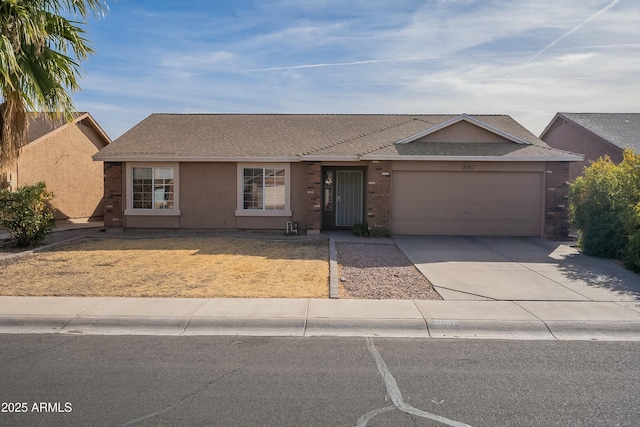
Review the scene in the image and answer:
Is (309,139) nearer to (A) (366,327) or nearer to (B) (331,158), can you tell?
(B) (331,158)

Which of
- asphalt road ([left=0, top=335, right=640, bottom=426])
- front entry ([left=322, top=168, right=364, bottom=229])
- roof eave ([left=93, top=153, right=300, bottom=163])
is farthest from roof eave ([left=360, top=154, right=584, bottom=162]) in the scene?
asphalt road ([left=0, top=335, right=640, bottom=426])

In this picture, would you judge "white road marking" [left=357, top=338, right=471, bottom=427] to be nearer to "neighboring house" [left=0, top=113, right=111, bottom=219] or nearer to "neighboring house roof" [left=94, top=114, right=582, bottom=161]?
"neighboring house roof" [left=94, top=114, right=582, bottom=161]

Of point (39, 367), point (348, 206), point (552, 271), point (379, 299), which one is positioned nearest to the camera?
point (39, 367)

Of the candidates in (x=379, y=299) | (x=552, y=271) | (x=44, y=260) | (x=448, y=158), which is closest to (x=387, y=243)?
(x=448, y=158)

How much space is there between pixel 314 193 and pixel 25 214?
8695 millimetres

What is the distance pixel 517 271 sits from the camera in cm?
1134

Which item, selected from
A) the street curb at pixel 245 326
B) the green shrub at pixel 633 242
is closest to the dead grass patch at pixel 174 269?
the street curb at pixel 245 326

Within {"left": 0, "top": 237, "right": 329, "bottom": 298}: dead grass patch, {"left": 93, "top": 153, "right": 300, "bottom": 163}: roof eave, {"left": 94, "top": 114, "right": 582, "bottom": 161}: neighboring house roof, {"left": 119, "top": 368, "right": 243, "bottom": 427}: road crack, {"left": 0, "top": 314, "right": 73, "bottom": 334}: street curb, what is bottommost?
{"left": 119, "top": 368, "right": 243, "bottom": 427}: road crack

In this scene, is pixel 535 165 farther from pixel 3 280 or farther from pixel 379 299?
pixel 3 280

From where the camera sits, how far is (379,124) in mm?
21609

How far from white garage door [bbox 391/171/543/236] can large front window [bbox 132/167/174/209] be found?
8.14 m

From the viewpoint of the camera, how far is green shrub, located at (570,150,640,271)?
12.5m

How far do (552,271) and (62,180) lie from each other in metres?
19.7

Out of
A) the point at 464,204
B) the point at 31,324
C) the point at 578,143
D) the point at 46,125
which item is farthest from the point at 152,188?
the point at 578,143
